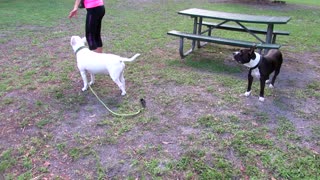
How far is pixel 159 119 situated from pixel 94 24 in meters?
1.89

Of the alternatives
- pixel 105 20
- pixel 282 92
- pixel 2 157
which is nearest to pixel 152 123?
pixel 2 157

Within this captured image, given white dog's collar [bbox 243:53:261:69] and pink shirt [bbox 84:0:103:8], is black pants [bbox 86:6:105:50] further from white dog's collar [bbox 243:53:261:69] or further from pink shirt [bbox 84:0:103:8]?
white dog's collar [bbox 243:53:261:69]

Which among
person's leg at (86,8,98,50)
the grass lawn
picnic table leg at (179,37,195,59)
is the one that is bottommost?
the grass lawn

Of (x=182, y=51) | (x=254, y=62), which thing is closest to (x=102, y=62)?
(x=254, y=62)

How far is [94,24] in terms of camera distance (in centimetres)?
446

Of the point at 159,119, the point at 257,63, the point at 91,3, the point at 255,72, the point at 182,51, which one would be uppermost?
the point at 91,3

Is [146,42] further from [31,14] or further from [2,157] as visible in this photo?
[31,14]

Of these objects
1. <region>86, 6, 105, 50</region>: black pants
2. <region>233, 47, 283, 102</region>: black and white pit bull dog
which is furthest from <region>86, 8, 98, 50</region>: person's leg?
<region>233, 47, 283, 102</region>: black and white pit bull dog

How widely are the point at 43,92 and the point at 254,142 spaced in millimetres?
2858

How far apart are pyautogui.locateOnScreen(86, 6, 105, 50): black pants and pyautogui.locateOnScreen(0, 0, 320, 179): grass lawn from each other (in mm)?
564

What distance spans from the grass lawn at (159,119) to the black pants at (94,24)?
56cm

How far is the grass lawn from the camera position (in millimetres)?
2709

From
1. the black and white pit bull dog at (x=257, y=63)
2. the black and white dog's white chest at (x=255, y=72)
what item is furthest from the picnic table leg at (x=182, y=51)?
the black and white dog's white chest at (x=255, y=72)

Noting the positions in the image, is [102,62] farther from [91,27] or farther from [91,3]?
[91,3]
